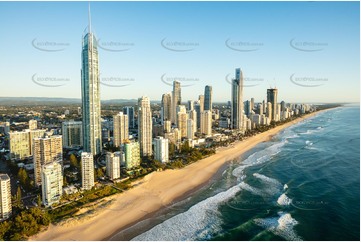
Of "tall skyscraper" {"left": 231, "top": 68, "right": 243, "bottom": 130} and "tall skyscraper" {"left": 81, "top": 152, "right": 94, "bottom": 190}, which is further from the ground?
"tall skyscraper" {"left": 231, "top": 68, "right": 243, "bottom": 130}

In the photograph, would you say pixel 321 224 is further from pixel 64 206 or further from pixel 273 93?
pixel 273 93

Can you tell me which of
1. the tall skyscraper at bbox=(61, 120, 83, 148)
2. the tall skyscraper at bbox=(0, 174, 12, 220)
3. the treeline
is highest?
the tall skyscraper at bbox=(61, 120, 83, 148)

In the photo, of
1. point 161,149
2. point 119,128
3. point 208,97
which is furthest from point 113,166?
point 208,97

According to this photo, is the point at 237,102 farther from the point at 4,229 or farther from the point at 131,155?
the point at 4,229

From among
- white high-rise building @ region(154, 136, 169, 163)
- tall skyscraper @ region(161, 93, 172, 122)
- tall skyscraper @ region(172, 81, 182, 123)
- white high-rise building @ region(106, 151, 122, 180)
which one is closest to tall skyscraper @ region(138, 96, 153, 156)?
white high-rise building @ region(154, 136, 169, 163)

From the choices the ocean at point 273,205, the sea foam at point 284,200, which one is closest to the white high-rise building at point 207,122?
the ocean at point 273,205

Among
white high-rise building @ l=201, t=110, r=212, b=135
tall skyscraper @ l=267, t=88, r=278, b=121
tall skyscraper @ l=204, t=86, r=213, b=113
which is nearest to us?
white high-rise building @ l=201, t=110, r=212, b=135

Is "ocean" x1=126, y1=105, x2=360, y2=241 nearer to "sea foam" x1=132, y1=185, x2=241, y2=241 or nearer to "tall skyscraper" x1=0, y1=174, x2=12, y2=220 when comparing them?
"sea foam" x1=132, y1=185, x2=241, y2=241
